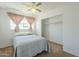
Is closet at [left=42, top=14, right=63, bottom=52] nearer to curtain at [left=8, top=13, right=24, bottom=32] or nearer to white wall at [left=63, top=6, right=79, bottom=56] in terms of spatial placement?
white wall at [left=63, top=6, right=79, bottom=56]

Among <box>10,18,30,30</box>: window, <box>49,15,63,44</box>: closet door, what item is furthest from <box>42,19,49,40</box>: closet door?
<box>10,18,30,30</box>: window

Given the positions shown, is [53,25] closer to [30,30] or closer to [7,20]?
[30,30]

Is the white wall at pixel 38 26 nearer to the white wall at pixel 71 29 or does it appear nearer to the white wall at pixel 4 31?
the white wall at pixel 4 31

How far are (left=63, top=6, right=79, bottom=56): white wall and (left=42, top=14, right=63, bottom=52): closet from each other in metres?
1.24

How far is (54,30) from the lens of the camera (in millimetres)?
5828

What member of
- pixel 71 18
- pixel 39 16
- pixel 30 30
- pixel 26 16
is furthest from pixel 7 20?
pixel 71 18

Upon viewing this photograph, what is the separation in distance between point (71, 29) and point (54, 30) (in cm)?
236

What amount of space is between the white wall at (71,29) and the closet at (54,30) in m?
1.24

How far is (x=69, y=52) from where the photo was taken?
11.7 ft

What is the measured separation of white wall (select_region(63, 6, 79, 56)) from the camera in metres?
3.27

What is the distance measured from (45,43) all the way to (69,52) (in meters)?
1.19

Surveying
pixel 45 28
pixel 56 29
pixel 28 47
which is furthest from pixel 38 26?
pixel 28 47

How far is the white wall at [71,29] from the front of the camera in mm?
3270

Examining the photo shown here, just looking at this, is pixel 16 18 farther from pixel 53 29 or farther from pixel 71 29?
pixel 71 29
